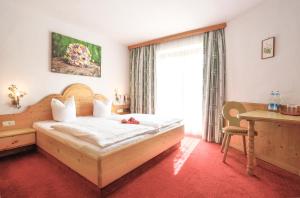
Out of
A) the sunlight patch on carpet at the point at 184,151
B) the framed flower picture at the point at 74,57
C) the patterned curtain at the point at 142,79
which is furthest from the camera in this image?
the patterned curtain at the point at 142,79

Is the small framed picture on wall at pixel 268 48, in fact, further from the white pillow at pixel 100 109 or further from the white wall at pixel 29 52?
the white wall at pixel 29 52

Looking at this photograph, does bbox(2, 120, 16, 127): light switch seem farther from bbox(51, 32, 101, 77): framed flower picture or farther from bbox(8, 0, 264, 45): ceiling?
bbox(8, 0, 264, 45): ceiling

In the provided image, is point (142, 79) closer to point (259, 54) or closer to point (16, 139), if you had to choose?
point (259, 54)

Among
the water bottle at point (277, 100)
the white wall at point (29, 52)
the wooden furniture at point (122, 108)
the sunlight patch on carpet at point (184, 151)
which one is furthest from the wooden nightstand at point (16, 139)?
the water bottle at point (277, 100)

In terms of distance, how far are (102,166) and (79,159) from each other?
0.38m

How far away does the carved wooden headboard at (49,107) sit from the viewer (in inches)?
109

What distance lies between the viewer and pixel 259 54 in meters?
2.73

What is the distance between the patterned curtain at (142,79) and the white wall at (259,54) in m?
1.95

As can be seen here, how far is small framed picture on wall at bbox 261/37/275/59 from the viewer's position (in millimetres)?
2509

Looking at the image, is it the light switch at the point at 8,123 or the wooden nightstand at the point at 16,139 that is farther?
the light switch at the point at 8,123

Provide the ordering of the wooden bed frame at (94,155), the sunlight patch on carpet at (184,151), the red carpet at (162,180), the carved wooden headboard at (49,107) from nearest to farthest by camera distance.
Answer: the wooden bed frame at (94,155) < the red carpet at (162,180) < the sunlight patch on carpet at (184,151) < the carved wooden headboard at (49,107)

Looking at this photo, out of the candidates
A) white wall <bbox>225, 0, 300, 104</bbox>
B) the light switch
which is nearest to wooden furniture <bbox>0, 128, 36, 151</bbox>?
the light switch

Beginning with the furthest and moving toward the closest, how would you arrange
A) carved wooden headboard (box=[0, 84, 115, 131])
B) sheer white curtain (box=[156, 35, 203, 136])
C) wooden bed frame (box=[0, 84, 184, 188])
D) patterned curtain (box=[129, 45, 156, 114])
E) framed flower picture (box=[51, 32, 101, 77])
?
patterned curtain (box=[129, 45, 156, 114]), sheer white curtain (box=[156, 35, 203, 136]), framed flower picture (box=[51, 32, 101, 77]), carved wooden headboard (box=[0, 84, 115, 131]), wooden bed frame (box=[0, 84, 184, 188])

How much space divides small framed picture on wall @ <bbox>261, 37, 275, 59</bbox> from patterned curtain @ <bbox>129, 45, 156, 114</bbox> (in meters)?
2.50
